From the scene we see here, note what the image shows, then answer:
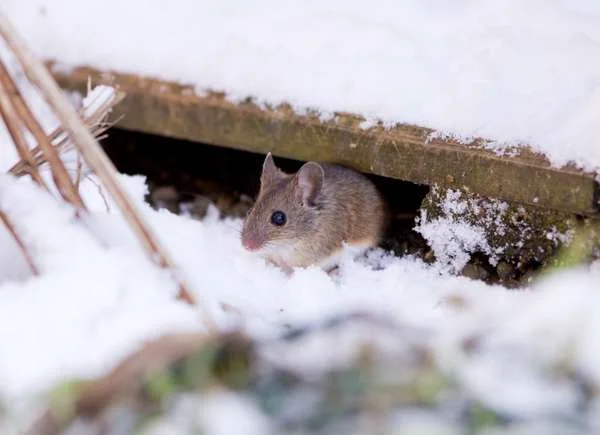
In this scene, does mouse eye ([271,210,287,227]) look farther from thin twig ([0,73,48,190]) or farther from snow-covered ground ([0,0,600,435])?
thin twig ([0,73,48,190])

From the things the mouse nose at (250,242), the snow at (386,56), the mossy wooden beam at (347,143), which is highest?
the snow at (386,56)

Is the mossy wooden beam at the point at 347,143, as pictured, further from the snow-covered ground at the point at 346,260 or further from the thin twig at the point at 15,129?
the thin twig at the point at 15,129

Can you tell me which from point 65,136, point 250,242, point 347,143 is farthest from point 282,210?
point 65,136

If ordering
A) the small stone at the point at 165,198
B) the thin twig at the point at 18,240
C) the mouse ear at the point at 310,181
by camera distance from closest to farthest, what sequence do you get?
the thin twig at the point at 18,240 < the mouse ear at the point at 310,181 < the small stone at the point at 165,198

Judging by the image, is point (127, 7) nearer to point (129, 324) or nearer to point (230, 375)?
point (129, 324)

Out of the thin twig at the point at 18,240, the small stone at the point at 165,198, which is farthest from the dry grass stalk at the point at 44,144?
the small stone at the point at 165,198

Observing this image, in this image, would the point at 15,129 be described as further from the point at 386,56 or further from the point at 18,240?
the point at 386,56
